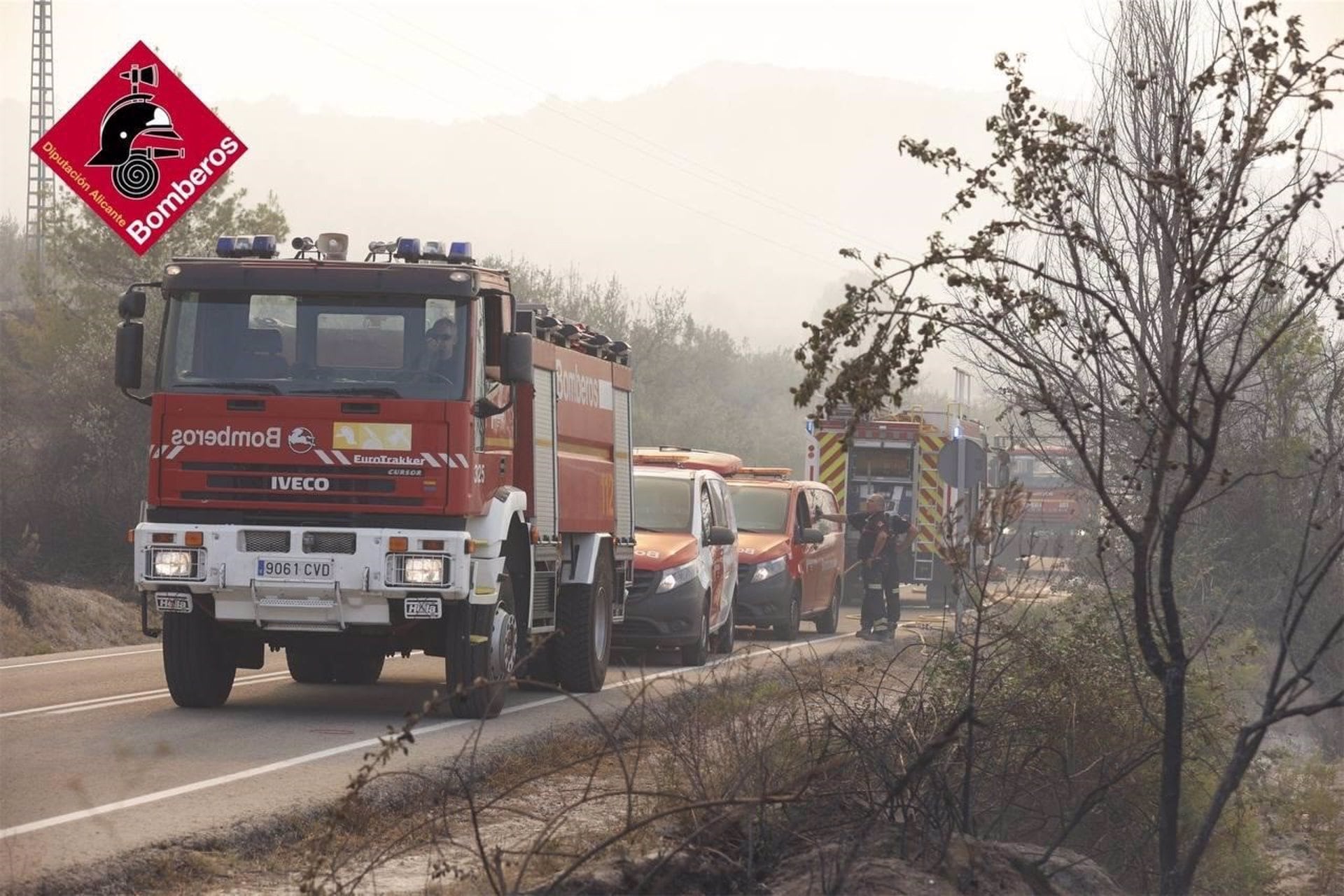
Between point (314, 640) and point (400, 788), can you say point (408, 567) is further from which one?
point (400, 788)

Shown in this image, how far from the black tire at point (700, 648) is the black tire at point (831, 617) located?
21.0 ft

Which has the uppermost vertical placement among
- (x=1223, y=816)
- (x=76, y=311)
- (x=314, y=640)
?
(x=76, y=311)

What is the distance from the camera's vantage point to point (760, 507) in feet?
73.6

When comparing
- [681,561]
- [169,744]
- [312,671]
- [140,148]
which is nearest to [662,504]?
[681,561]

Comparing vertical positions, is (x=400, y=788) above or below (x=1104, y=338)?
below

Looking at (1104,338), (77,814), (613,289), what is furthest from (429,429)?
(613,289)

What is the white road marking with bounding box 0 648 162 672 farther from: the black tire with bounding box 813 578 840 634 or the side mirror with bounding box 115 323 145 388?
the black tire with bounding box 813 578 840 634

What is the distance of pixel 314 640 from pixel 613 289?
46999 mm

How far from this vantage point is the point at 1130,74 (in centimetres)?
581

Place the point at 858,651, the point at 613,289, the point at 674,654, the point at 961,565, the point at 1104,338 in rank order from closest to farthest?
1. the point at 1104,338
2. the point at 961,565
3. the point at 674,654
4. the point at 858,651
5. the point at 613,289

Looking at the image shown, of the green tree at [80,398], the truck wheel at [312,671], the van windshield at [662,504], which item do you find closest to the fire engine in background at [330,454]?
the truck wheel at [312,671]

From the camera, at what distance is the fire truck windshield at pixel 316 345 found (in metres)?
11.8

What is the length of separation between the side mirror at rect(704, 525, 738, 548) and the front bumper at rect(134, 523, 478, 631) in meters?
6.38

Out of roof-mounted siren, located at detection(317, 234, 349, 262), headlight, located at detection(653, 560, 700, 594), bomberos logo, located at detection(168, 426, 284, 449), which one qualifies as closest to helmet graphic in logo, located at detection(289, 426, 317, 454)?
bomberos logo, located at detection(168, 426, 284, 449)
